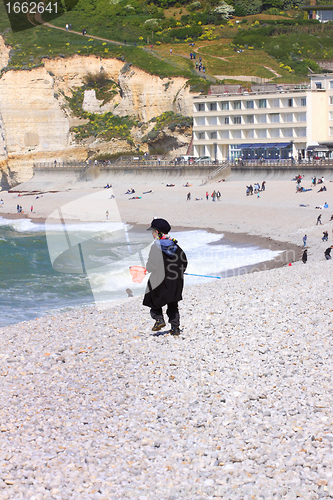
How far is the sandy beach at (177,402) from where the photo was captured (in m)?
5.41

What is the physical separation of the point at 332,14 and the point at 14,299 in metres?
99.2

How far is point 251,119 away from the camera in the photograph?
57938 mm

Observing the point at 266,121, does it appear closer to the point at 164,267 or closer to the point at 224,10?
the point at 164,267

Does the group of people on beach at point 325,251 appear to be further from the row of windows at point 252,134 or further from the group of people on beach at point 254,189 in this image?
the row of windows at point 252,134

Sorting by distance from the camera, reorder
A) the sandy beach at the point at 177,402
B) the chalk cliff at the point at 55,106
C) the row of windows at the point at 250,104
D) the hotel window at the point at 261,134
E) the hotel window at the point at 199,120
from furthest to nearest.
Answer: the chalk cliff at the point at 55,106 → the hotel window at the point at 199,120 → the hotel window at the point at 261,134 → the row of windows at the point at 250,104 → the sandy beach at the point at 177,402

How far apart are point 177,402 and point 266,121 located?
5277 centimetres

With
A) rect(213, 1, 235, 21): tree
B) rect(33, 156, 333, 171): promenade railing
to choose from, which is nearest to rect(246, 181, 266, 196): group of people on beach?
rect(33, 156, 333, 171): promenade railing

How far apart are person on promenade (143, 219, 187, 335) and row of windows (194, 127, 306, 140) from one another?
1940 inches

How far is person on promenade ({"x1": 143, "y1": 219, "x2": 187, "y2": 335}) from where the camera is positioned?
8.20m

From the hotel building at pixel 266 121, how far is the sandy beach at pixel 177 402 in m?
43.5

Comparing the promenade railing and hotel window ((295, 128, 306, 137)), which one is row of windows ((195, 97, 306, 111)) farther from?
the promenade railing

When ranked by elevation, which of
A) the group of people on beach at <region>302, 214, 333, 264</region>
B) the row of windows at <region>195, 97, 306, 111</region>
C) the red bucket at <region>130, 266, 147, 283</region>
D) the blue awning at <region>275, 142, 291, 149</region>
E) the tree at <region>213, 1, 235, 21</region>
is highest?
the tree at <region>213, 1, 235, 21</region>

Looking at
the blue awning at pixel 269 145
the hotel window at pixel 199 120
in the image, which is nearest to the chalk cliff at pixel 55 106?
the hotel window at pixel 199 120

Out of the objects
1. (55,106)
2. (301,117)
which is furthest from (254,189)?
(55,106)
